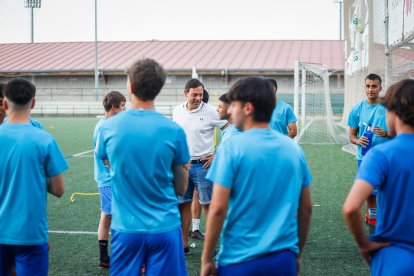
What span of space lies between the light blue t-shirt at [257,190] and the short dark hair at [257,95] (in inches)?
3.3

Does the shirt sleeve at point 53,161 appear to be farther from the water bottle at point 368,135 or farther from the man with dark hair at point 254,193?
the water bottle at point 368,135

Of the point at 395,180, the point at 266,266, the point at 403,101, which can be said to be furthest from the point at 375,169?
the point at 266,266

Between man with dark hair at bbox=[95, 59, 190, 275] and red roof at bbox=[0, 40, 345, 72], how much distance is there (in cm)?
4230

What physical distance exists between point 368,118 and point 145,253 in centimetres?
425

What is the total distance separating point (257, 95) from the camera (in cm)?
263

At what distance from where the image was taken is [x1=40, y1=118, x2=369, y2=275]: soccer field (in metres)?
5.48

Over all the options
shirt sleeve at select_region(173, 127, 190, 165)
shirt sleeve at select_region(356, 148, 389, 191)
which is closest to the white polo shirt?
shirt sleeve at select_region(173, 127, 190, 165)

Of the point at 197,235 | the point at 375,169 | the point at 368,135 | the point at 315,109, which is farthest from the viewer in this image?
the point at 315,109

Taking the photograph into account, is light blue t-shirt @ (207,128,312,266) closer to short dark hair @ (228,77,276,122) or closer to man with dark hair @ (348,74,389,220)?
short dark hair @ (228,77,276,122)

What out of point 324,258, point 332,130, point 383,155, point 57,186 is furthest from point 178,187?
point 332,130

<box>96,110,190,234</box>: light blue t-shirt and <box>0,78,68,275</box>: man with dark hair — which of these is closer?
<box>96,110,190,234</box>: light blue t-shirt

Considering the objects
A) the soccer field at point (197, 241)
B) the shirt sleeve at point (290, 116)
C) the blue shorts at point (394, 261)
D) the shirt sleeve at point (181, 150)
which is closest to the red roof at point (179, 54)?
the soccer field at point (197, 241)

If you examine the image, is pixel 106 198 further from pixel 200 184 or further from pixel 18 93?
pixel 18 93

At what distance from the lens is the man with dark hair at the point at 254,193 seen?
8.51 ft
